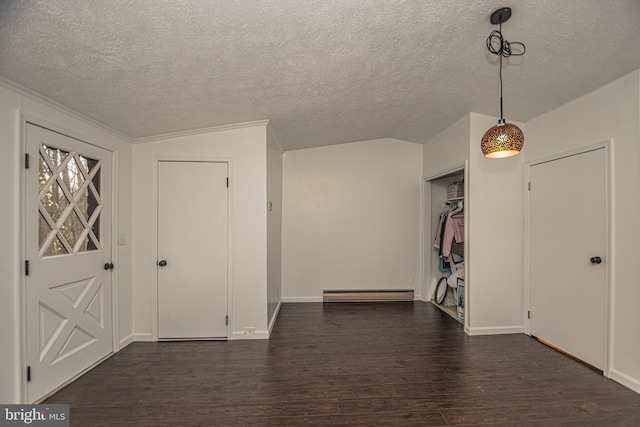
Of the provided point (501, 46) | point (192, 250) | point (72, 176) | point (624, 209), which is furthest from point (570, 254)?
point (72, 176)

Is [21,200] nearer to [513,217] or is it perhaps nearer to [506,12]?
[506,12]

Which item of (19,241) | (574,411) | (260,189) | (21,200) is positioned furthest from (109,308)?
(574,411)

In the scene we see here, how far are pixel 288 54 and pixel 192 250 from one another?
7.42 ft

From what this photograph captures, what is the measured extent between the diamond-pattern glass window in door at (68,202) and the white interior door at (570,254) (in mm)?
4676

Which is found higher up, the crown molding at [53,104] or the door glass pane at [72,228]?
the crown molding at [53,104]

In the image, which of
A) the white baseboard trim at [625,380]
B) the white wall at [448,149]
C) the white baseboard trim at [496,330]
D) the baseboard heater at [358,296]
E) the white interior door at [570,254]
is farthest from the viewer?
the baseboard heater at [358,296]

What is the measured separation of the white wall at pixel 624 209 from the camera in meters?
2.05

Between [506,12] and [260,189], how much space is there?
2492 mm

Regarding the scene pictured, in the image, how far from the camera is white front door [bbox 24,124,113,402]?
183 cm

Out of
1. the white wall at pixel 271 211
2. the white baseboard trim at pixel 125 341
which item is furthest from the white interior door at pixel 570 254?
the white baseboard trim at pixel 125 341

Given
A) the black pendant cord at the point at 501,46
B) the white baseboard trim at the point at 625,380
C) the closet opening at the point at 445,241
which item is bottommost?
the white baseboard trim at the point at 625,380

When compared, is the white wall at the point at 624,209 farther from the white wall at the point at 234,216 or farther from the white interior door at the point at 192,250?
the white interior door at the point at 192,250

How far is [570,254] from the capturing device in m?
2.58

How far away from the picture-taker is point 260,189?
2936mm
